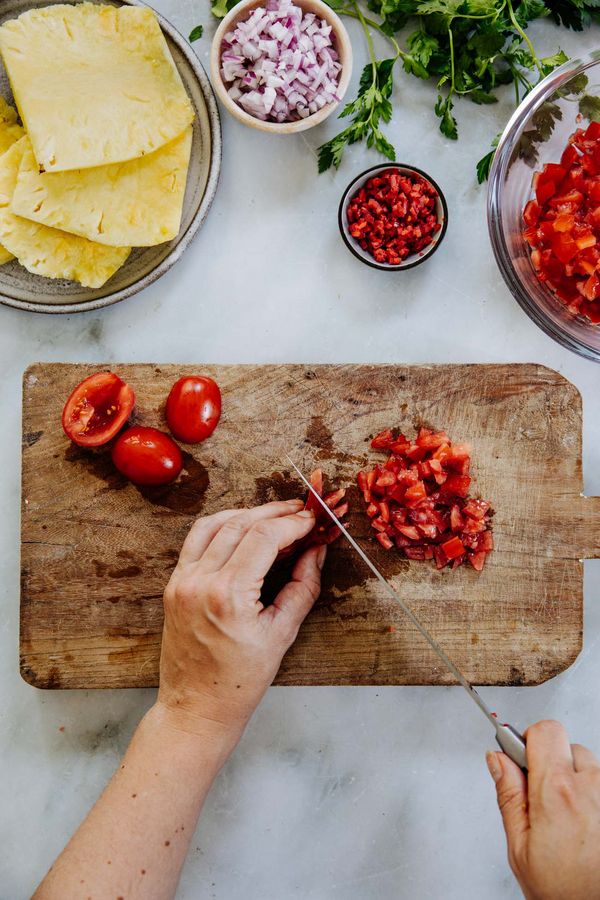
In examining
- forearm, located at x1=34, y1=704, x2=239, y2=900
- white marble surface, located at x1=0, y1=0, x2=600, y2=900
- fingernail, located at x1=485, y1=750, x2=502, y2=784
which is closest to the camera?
fingernail, located at x1=485, y1=750, x2=502, y2=784

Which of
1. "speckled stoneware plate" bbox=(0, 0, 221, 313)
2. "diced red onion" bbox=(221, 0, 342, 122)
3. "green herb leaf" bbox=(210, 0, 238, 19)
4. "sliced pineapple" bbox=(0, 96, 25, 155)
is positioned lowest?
"speckled stoneware plate" bbox=(0, 0, 221, 313)

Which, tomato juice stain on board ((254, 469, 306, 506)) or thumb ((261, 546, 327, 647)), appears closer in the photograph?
thumb ((261, 546, 327, 647))

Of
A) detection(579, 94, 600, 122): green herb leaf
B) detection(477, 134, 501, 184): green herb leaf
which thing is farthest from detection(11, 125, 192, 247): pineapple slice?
detection(579, 94, 600, 122): green herb leaf

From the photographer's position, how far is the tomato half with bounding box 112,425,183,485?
2057 millimetres

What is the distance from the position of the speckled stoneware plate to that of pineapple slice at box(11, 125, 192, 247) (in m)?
0.06

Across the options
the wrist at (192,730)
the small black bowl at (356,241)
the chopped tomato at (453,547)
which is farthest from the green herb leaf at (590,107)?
the wrist at (192,730)

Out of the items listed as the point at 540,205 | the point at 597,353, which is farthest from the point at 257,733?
the point at 540,205

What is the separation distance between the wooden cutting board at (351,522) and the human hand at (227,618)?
16cm

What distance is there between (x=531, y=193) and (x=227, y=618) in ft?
4.76

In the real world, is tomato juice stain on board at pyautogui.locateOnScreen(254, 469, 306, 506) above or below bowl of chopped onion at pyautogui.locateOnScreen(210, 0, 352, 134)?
below

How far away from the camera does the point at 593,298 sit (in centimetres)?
198

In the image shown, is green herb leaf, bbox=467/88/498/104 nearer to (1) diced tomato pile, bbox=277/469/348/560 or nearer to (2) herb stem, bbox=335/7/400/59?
(2) herb stem, bbox=335/7/400/59

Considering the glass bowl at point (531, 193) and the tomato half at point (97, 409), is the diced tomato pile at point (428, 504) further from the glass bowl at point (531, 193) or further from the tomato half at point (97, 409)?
the tomato half at point (97, 409)

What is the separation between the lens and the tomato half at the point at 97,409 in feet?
6.81
